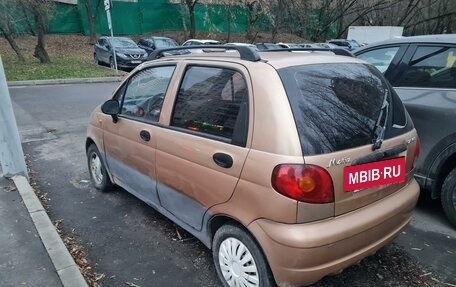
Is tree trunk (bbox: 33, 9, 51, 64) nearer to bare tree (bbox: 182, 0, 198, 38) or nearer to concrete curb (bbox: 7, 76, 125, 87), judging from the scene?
concrete curb (bbox: 7, 76, 125, 87)

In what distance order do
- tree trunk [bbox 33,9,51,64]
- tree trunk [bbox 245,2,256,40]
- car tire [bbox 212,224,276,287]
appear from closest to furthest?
car tire [bbox 212,224,276,287] < tree trunk [bbox 33,9,51,64] < tree trunk [bbox 245,2,256,40]

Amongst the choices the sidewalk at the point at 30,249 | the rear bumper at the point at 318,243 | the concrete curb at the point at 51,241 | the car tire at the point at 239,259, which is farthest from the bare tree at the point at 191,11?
the rear bumper at the point at 318,243

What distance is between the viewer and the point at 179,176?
2.87 meters

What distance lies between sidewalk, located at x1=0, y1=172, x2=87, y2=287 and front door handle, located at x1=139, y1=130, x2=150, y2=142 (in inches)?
44.8

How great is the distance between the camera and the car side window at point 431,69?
3.67m

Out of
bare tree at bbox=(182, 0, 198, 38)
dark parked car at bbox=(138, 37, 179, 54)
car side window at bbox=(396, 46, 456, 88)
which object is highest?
bare tree at bbox=(182, 0, 198, 38)

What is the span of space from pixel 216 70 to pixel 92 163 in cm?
259

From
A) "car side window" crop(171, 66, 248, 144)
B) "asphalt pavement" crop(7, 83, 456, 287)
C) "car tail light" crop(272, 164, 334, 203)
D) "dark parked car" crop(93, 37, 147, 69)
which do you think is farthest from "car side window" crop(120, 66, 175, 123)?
"dark parked car" crop(93, 37, 147, 69)

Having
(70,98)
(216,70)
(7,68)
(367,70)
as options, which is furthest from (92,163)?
(7,68)

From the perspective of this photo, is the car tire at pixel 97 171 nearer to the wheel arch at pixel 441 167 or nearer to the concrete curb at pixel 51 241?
the concrete curb at pixel 51 241

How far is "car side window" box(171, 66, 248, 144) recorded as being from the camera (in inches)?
98.1

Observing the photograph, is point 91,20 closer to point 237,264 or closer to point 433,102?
point 433,102

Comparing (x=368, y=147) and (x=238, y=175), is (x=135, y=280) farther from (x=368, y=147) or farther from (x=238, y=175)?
(x=368, y=147)

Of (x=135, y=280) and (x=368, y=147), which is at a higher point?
(x=368, y=147)
